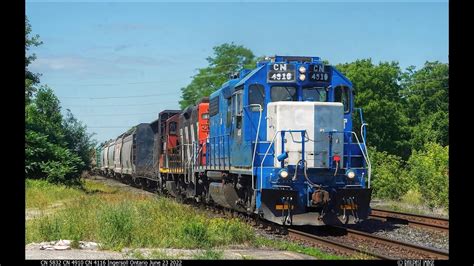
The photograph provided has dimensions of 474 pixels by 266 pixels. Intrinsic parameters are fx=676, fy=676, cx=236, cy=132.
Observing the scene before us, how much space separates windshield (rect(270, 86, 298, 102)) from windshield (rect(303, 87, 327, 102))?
0.25 meters

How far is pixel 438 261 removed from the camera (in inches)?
400

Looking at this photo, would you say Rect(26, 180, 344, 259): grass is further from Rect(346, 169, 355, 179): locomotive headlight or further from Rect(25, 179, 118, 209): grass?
Rect(25, 179, 118, 209): grass

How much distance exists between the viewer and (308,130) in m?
14.6

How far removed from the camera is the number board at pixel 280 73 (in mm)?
15047

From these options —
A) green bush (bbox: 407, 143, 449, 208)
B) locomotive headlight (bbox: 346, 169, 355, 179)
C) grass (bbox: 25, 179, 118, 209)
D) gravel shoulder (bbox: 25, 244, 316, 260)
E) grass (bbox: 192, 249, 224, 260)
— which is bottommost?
grass (bbox: 25, 179, 118, 209)

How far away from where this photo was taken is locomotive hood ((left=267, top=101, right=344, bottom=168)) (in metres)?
14.6

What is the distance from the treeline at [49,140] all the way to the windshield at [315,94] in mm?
19818

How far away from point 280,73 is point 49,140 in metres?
24.5

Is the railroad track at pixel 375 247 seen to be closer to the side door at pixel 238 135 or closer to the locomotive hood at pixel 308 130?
the locomotive hood at pixel 308 130

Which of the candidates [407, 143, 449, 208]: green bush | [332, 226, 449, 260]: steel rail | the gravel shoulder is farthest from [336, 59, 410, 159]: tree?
the gravel shoulder

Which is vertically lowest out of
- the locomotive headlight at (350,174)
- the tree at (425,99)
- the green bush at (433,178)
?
the green bush at (433,178)

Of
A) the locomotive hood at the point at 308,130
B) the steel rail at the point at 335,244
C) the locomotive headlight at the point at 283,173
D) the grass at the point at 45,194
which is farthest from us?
the grass at the point at 45,194

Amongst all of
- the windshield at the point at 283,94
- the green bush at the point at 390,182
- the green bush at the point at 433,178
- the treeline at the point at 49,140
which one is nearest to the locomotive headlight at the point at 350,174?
the windshield at the point at 283,94
